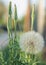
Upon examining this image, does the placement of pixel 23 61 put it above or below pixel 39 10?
above

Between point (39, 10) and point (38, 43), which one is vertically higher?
point (38, 43)

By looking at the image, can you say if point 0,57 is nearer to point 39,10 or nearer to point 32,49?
point 32,49

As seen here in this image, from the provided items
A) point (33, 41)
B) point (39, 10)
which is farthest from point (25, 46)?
point (39, 10)

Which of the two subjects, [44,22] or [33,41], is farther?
[44,22]

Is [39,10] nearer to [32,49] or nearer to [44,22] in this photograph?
[44,22]

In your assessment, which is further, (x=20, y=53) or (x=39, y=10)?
(x=39, y=10)

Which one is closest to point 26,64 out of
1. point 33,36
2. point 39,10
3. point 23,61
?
point 23,61
